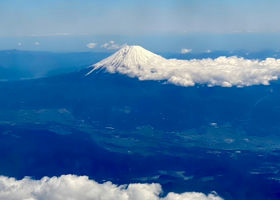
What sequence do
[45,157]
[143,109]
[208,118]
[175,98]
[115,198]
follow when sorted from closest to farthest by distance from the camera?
[115,198] → [45,157] → [208,118] → [143,109] → [175,98]

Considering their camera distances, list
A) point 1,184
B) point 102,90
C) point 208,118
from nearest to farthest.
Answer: point 1,184, point 208,118, point 102,90

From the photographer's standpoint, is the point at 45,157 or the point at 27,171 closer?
the point at 27,171

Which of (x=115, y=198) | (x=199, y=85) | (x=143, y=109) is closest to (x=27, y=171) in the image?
(x=115, y=198)

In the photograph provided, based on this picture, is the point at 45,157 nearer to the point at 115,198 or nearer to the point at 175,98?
the point at 115,198

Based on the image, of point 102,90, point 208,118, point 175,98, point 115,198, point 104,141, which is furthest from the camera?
point 102,90

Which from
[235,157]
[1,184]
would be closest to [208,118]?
[235,157]

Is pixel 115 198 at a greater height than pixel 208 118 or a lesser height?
lesser

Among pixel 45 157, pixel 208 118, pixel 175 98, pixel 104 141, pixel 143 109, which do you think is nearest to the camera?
pixel 45 157

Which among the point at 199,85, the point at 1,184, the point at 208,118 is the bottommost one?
the point at 1,184

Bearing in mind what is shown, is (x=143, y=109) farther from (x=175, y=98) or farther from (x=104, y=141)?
(x=104, y=141)
